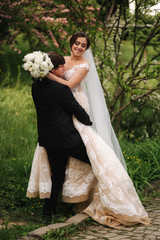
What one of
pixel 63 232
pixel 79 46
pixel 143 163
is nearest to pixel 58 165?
pixel 63 232

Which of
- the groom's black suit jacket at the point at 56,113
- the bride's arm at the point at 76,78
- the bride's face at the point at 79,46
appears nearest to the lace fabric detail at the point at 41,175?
the groom's black suit jacket at the point at 56,113

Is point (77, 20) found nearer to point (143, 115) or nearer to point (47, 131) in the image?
point (143, 115)

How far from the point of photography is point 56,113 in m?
3.45

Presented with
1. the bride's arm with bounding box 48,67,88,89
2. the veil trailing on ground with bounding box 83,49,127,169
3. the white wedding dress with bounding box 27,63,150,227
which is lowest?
the white wedding dress with bounding box 27,63,150,227

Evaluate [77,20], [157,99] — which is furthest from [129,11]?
[157,99]

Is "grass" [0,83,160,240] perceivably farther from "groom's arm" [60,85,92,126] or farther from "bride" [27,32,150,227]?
"groom's arm" [60,85,92,126]

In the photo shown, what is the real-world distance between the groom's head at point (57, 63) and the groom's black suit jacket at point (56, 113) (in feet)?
0.77

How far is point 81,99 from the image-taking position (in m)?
3.92

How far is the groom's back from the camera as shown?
3.38m

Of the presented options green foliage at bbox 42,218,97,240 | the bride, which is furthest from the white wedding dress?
green foliage at bbox 42,218,97,240

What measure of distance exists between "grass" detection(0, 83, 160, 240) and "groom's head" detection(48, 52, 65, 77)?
164 cm

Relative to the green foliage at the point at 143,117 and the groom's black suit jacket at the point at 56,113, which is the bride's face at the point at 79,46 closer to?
the groom's black suit jacket at the point at 56,113

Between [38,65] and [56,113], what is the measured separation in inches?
20.9

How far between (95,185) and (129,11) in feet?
12.3
